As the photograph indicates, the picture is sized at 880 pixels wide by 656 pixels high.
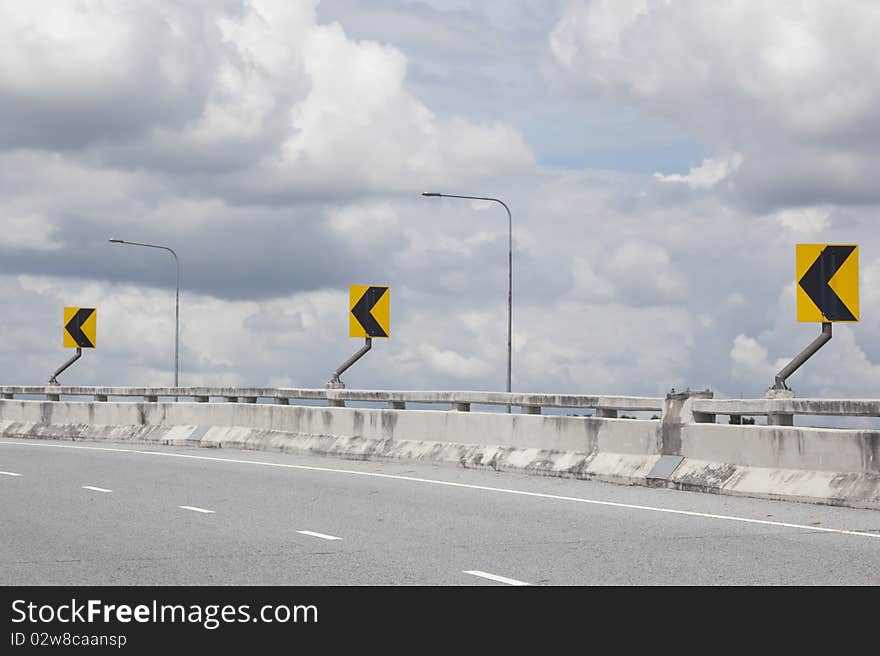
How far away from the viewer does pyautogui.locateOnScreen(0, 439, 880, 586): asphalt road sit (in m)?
10.5

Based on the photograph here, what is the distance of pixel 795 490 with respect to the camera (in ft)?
52.0

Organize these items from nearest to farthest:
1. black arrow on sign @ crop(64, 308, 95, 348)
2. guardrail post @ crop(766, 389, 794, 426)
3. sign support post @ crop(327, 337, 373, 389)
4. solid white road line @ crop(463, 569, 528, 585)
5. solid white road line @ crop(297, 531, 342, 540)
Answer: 1. solid white road line @ crop(463, 569, 528, 585)
2. solid white road line @ crop(297, 531, 342, 540)
3. guardrail post @ crop(766, 389, 794, 426)
4. sign support post @ crop(327, 337, 373, 389)
5. black arrow on sign @ crop(64, 308, 95, 348)

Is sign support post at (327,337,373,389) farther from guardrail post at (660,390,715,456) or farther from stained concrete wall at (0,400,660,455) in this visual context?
guardrail post at (660,390,715,456)

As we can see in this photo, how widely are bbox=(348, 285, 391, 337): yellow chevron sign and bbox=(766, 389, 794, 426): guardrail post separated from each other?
36.2ft

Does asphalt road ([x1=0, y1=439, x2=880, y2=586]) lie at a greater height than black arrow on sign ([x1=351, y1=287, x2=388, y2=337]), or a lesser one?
lesser

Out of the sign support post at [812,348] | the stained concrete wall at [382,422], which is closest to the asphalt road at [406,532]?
the stained concrete wall at [382,422]

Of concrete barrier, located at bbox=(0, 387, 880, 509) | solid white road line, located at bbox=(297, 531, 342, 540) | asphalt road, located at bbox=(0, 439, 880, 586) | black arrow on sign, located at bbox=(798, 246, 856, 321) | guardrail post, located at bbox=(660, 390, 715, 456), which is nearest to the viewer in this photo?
asphalt road, located at bbox=(0, 439, 880, 586)

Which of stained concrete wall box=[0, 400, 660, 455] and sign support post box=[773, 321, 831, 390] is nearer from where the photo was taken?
sign support post box=[773, 321, 831, 390]

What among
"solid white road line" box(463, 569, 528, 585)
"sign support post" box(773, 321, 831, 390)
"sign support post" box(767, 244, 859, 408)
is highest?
"sign support post" box(767, 244, 859, 408)

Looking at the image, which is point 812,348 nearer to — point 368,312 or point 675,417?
point 675,417

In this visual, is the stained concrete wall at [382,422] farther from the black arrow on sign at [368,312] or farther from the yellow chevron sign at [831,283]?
the yellow chevron sign at [831,283]

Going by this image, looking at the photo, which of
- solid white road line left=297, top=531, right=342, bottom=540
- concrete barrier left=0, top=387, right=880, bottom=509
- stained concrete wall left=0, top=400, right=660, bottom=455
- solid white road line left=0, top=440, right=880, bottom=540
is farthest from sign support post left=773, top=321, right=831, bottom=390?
solid white road line left=297, top=531, right=342, bottom=540
